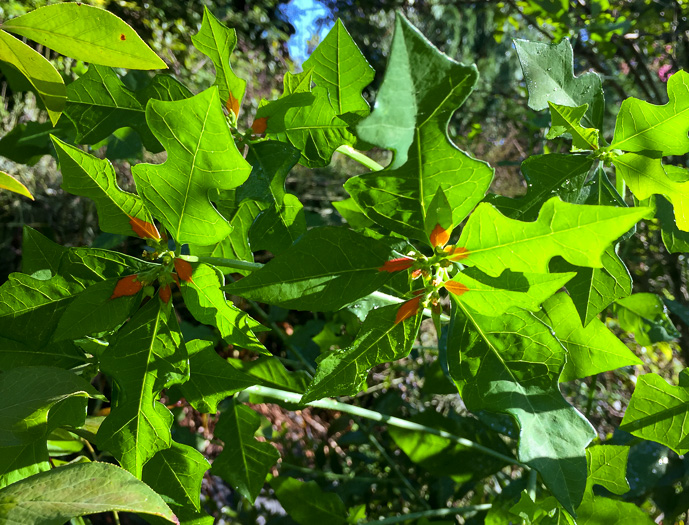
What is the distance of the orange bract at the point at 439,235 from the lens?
1.84 feet

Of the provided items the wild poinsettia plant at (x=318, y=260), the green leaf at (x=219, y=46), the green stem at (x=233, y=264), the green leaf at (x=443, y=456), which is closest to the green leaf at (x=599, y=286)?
the wild poinsettia plant at (x=318, y=260)

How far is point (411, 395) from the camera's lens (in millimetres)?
2676

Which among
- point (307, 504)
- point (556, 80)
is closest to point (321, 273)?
point (556, 80)

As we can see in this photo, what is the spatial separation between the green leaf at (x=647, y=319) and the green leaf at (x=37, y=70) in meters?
1.06

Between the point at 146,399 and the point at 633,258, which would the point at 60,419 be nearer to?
the point at 146,399

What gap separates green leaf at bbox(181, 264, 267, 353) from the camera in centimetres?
63

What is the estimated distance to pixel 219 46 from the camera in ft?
2.37

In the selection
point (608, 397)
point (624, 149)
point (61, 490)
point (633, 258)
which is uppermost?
point (624, 149)

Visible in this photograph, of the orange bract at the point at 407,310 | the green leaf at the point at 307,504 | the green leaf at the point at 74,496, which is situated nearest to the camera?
the green leaf at the point at 74,496

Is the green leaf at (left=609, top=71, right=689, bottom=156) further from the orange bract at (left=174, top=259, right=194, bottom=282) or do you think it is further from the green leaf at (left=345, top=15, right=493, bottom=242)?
the orange bract at (left=174, top=259, right=194, bottom=282)

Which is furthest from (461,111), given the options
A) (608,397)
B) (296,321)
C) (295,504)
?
(295,504)

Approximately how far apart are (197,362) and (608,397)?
2.40 metres

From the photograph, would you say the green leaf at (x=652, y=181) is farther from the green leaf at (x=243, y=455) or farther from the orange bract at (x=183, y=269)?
the green leaf at (x=243, y=455)

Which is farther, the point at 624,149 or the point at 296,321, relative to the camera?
the point at 296,321
